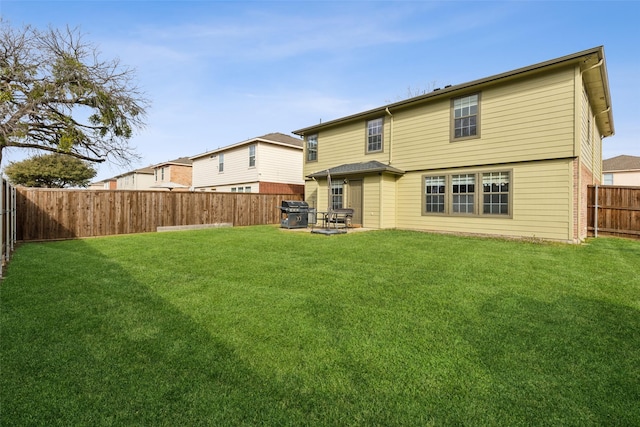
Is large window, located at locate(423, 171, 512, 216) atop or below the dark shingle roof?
below

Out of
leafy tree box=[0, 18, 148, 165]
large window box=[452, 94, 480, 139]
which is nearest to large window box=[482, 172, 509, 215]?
large window box=[452, 94, 480, 139]

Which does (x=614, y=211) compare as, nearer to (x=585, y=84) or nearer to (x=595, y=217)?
(x=595, y=217)

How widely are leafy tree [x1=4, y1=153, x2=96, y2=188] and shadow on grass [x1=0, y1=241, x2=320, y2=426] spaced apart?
37.2 metres

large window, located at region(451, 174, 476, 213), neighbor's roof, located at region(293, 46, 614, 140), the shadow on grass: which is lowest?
the shadow on grass

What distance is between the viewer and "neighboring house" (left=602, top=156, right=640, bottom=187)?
83.0 ft

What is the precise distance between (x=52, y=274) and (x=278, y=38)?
10816 millimetres

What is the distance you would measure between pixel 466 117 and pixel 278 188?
13427mm

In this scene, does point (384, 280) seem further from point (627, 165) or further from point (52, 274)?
point (627, 165)

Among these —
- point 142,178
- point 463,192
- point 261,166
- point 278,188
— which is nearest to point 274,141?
point 261,166

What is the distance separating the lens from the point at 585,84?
990 centimetres

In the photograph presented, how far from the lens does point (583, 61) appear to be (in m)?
8.46

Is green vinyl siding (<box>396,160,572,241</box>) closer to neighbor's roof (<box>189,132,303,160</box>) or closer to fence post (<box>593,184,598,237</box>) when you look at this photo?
fence post (<box>593,184,598,237</box>)

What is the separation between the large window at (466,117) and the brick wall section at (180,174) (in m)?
26.9

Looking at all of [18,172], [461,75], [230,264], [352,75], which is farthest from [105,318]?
[18,172]
